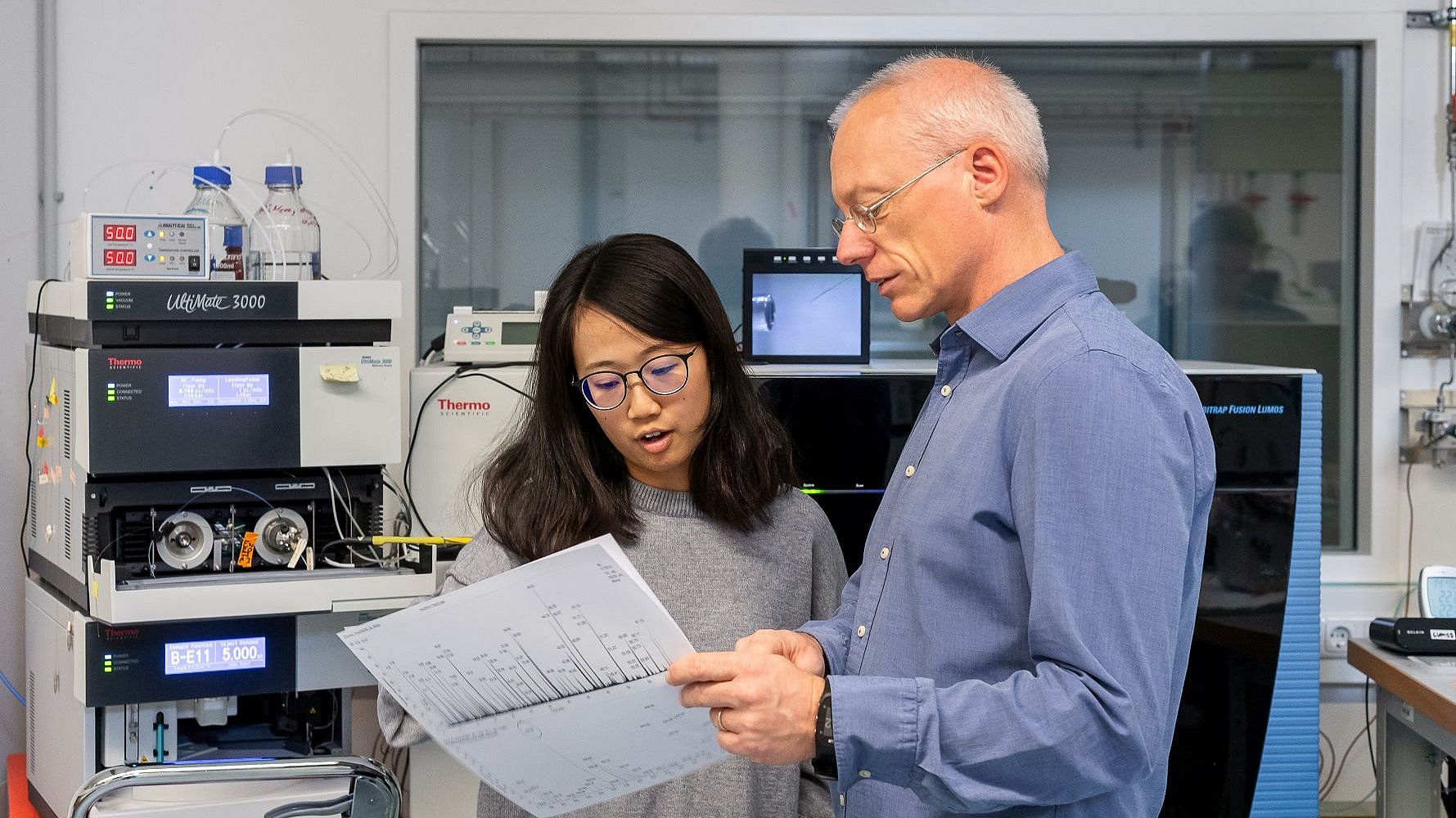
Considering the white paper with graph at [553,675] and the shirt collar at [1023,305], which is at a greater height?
the shirt collar at [1023,305]

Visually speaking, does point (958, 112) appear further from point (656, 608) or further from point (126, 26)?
point (126, 26)

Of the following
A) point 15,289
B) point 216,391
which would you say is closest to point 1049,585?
point 216,391

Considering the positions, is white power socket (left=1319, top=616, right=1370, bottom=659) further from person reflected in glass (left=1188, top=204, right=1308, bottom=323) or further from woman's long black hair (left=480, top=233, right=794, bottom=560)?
woman's long black hair (left=480, top=233, right=794, bottom=560)

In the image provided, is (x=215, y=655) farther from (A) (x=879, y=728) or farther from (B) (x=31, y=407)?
(A) (x=879, y=728)

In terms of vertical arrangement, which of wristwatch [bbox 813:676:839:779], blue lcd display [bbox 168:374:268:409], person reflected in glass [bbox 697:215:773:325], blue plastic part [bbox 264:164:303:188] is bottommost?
wristwatch [bbox 813:676:839:779]

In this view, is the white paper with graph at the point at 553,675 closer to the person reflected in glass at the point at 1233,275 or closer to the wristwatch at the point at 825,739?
the wristwatch at the point at 825,739

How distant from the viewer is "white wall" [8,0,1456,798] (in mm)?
2709

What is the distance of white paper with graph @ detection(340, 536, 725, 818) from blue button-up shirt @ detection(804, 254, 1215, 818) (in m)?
0.17

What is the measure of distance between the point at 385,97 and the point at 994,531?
2209 millimetres

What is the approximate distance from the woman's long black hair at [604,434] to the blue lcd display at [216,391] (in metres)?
0.63

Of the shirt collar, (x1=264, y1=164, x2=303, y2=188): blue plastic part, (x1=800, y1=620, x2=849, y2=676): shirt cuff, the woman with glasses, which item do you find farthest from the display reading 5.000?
the shirt collar

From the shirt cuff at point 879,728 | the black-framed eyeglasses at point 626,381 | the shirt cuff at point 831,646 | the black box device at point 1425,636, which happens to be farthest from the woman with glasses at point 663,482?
the black box device at point 1425,636

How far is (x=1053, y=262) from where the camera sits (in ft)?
3.42

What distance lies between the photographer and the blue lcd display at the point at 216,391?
1911mm
